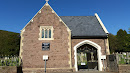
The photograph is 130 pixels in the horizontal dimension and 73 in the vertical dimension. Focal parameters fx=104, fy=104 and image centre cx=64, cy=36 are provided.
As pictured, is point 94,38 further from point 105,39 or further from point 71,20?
point 71,20

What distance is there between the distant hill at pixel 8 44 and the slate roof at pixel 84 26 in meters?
19.2

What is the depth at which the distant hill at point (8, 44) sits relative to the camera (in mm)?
28203

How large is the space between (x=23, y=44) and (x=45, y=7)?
5905 mm

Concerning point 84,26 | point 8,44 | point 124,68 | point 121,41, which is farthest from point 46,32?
point 121,41

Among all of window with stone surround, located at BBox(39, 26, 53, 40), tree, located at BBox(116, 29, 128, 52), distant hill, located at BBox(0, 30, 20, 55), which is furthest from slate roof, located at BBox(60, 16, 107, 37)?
tree, located at BBox(116, 29, 128, 52)

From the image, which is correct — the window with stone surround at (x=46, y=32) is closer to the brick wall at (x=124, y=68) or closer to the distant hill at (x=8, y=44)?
the brick wall at (x=124, y=68)

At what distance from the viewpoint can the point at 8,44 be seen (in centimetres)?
2922

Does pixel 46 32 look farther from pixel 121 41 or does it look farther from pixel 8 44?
pixel 121 41

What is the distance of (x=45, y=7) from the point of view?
14.7 m

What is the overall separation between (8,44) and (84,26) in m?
23.3

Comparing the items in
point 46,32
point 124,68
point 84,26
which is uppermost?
point 84,26

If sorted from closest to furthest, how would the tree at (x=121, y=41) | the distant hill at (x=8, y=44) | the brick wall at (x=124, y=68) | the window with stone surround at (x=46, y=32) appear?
the brick wall at (x=124, y=68), the window with stone surround at (x=46, y=32), the distant hill at (x=8, y=44), the tree at (x=121, y=41)

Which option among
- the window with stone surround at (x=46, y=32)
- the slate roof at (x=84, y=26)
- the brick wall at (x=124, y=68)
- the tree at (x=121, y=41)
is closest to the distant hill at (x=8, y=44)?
the window with stone surround at (x=46, y=32)

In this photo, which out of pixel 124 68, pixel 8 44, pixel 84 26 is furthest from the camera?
pixel 8 44
